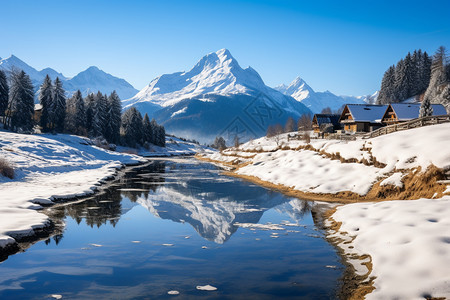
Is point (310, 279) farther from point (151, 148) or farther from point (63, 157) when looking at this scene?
point (151, 148)

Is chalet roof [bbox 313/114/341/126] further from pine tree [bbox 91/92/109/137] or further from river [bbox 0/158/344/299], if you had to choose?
river [bbox 0/158/344/299]

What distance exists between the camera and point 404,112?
55.9 metres

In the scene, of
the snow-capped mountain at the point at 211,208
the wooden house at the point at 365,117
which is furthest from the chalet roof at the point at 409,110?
the snow-capped mountain at the point at 211,208

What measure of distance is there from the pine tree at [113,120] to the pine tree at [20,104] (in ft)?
73.2

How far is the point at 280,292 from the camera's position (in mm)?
8281

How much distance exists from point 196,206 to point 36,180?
17.6 meters

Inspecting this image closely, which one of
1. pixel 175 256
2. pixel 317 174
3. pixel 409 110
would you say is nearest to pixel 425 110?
pixel 409 110

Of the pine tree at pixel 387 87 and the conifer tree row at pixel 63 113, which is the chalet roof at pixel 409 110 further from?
the conifer tree row at pixel 63 113

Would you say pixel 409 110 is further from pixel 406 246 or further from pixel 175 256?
pixel 175 256

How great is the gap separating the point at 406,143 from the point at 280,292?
19003 millimetres

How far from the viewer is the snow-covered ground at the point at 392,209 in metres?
8.05

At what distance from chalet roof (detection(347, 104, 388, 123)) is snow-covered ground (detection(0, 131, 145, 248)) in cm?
5081

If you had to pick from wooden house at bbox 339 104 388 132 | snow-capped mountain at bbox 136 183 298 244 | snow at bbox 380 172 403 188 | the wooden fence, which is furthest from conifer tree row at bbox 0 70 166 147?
snow at bbox 380 172 403 188

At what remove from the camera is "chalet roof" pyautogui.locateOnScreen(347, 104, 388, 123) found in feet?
206
